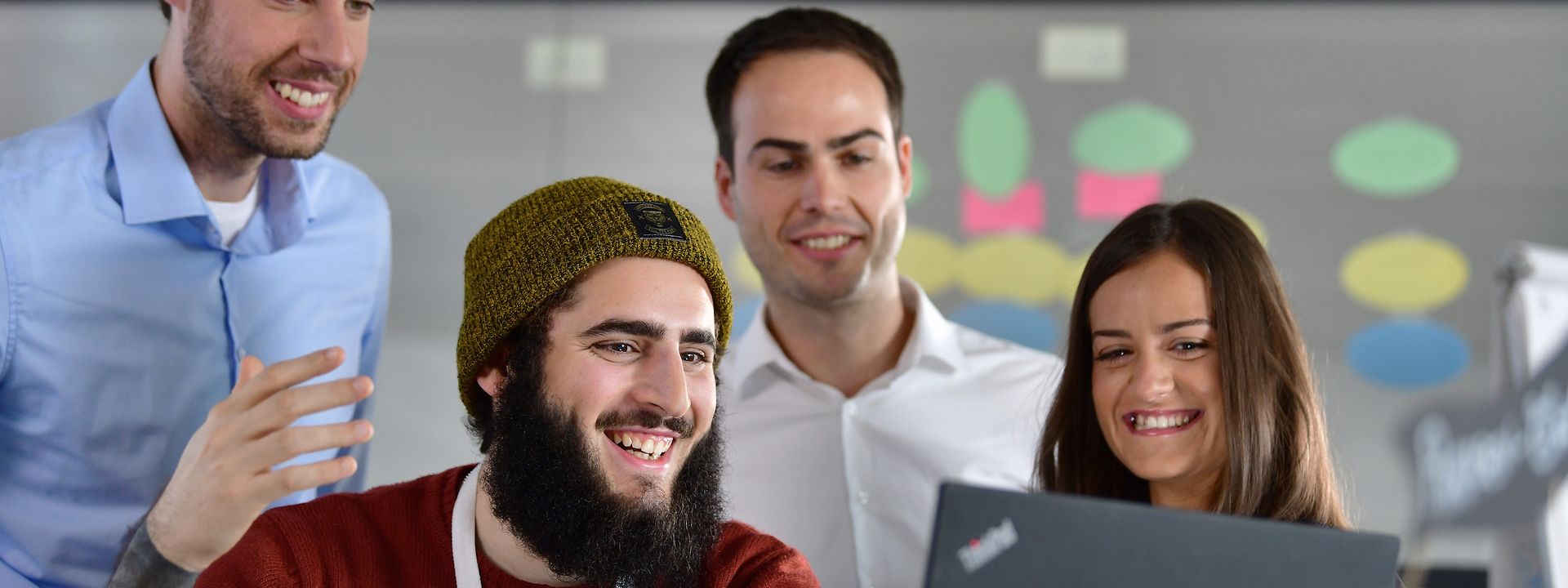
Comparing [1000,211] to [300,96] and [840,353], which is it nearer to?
[840,353]

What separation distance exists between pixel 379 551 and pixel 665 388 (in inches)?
16.6

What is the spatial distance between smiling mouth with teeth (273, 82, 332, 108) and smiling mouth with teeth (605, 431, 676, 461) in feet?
2.47

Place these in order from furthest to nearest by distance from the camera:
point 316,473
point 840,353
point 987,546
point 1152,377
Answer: point 840,353 → point 1152,377 → point 316,473 → point 987,546

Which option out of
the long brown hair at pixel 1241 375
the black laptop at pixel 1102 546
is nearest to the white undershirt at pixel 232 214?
the long brown hair at pixel 1241 375

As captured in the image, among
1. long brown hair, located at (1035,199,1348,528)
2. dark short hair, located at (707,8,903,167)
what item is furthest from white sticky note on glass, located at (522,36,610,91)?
long brown hair, located at (1035,199,1348,528)

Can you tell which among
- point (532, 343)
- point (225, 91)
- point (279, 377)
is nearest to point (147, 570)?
point (279, 377)

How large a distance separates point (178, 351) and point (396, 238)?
215cm

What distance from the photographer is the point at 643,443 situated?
1756 mm

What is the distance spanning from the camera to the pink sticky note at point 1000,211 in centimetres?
414

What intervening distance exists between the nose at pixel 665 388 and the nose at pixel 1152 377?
612 mm

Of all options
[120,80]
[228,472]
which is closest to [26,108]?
[120,80]

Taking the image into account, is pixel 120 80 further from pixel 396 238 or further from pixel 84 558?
pixel 84 558

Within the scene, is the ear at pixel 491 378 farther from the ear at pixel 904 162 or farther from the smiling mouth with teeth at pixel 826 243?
the ear at pixel 904 162

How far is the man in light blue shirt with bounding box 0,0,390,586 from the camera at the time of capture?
79.0 inches
